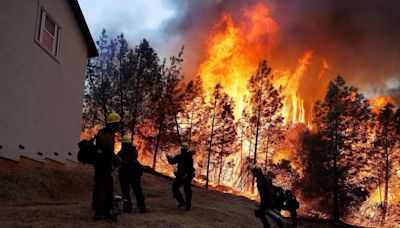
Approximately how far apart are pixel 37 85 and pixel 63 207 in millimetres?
6919

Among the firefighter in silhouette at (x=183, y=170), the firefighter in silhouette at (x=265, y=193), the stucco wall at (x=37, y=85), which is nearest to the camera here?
the firefighter in silhouette at (x=265, y=193)

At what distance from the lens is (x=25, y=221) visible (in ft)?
28.6

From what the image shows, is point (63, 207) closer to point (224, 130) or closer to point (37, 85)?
point (37, 85)

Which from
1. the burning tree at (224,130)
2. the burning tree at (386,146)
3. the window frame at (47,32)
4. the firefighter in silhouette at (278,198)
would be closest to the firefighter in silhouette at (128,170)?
the firefighter in silhouette at (278,198)

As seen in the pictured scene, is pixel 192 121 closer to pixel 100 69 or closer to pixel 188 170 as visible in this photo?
pixel 100 69

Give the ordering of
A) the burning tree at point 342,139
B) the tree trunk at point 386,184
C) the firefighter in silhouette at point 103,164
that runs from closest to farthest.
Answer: the firefighter in silhouette at point 103,164 → the burning tree at point 342,139 → the tree trunk at point 386,184

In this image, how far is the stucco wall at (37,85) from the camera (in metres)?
14.8

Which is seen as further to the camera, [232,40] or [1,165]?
[232,40]

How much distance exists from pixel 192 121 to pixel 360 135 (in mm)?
15432

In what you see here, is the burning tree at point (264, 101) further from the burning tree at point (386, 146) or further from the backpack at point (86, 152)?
the backpack at point (86, 152)

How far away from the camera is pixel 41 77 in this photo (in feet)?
56.9

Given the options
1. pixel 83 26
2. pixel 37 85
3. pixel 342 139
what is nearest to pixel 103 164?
pixel 37 85

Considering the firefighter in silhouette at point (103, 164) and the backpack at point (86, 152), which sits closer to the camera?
the backpack at point (86, 152)

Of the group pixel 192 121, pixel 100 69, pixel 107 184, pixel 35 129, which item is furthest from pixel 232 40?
pixel 107 184
